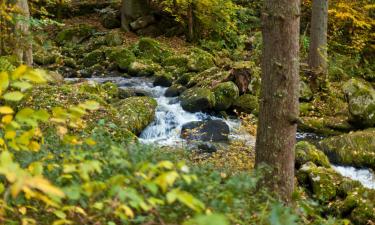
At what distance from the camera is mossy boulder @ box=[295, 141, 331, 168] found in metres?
7.88

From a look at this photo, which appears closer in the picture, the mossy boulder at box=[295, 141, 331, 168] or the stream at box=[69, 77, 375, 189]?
the mossy boulder at box=[295, 141, 331, 168]

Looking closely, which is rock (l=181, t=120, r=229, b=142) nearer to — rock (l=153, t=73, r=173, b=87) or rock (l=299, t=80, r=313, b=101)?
rock (l=299, t=80, r=313, b=101)

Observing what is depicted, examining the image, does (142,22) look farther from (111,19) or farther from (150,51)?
(150,51)

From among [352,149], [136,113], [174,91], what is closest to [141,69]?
[174,91]

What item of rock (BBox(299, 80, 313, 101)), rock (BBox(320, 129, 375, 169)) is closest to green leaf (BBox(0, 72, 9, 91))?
rock (BBox(320, 129, 375, 169))

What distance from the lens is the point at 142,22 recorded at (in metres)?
18.9

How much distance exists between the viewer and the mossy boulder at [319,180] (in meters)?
6.96

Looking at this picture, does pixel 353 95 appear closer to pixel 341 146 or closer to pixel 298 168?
pixel 341 146

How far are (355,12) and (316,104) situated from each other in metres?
6.43

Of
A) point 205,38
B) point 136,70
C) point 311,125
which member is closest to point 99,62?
point 136,70

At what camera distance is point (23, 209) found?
226 centimetres

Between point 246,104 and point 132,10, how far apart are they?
9.42m

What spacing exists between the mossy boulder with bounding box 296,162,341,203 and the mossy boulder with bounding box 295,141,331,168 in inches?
13.1

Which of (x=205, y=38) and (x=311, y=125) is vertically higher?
(x=205, y=38)
